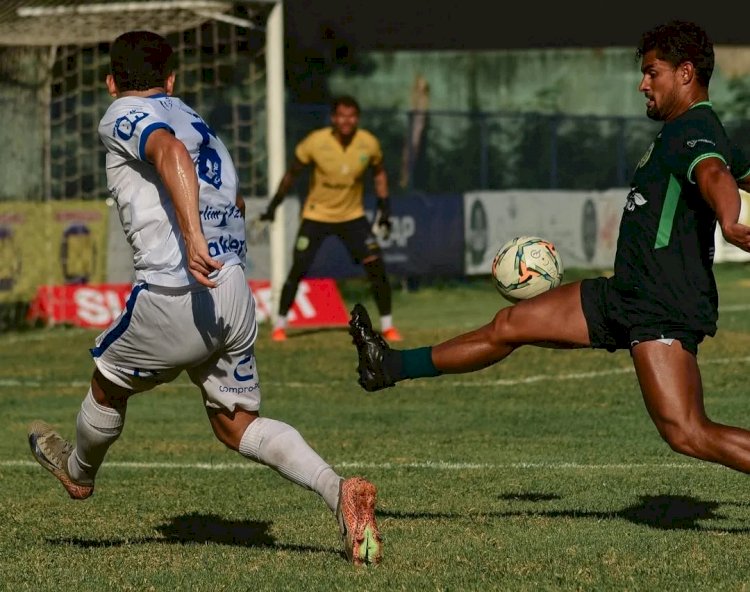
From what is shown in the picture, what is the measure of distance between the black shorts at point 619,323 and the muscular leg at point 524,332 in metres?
0.04

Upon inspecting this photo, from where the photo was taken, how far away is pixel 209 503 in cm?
806

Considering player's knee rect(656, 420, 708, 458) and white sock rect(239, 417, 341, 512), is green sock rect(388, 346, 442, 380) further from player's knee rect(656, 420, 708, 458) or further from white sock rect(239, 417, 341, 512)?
player's knee rect(656, 420, 708, 458)

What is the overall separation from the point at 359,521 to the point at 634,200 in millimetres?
1681

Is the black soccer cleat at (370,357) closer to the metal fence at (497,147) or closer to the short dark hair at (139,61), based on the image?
the short dark hair at (139,61)

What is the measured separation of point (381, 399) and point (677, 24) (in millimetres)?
6033

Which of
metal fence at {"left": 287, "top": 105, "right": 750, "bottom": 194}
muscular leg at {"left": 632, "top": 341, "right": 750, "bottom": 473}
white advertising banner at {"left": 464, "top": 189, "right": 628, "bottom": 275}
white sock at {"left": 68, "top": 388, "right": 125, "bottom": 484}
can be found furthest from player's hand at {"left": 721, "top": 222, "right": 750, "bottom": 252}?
metal fence at {"left": 287, "top": 105, "right": 750, "bottom": 194}

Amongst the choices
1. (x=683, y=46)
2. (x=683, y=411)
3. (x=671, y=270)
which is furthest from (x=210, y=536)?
(x=683, y=46)

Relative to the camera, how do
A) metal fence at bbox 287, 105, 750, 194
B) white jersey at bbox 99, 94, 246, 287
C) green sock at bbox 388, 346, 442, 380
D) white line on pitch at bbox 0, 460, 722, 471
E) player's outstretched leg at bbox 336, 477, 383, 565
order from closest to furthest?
player's outstretched leg at bbox 336, 477, 383, 565, white jersey at bbox 99, 94, 246, 287, green sock at bbox 388, 346, 442, 380, white line on pitch at bbox 0, 460, 722, 471, metal fence at bbox 287, 105, 750, 194

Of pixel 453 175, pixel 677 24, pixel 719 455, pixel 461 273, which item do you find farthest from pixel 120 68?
pixel 453 175

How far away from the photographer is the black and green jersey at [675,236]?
21.3ft

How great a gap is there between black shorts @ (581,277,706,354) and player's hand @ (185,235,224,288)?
1.62 metres

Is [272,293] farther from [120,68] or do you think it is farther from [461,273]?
[120,68]

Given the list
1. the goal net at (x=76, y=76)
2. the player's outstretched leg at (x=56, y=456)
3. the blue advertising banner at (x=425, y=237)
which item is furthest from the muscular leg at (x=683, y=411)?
the blue advertising banner at (x=425, y=237)

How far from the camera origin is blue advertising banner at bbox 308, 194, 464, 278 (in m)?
23.5
